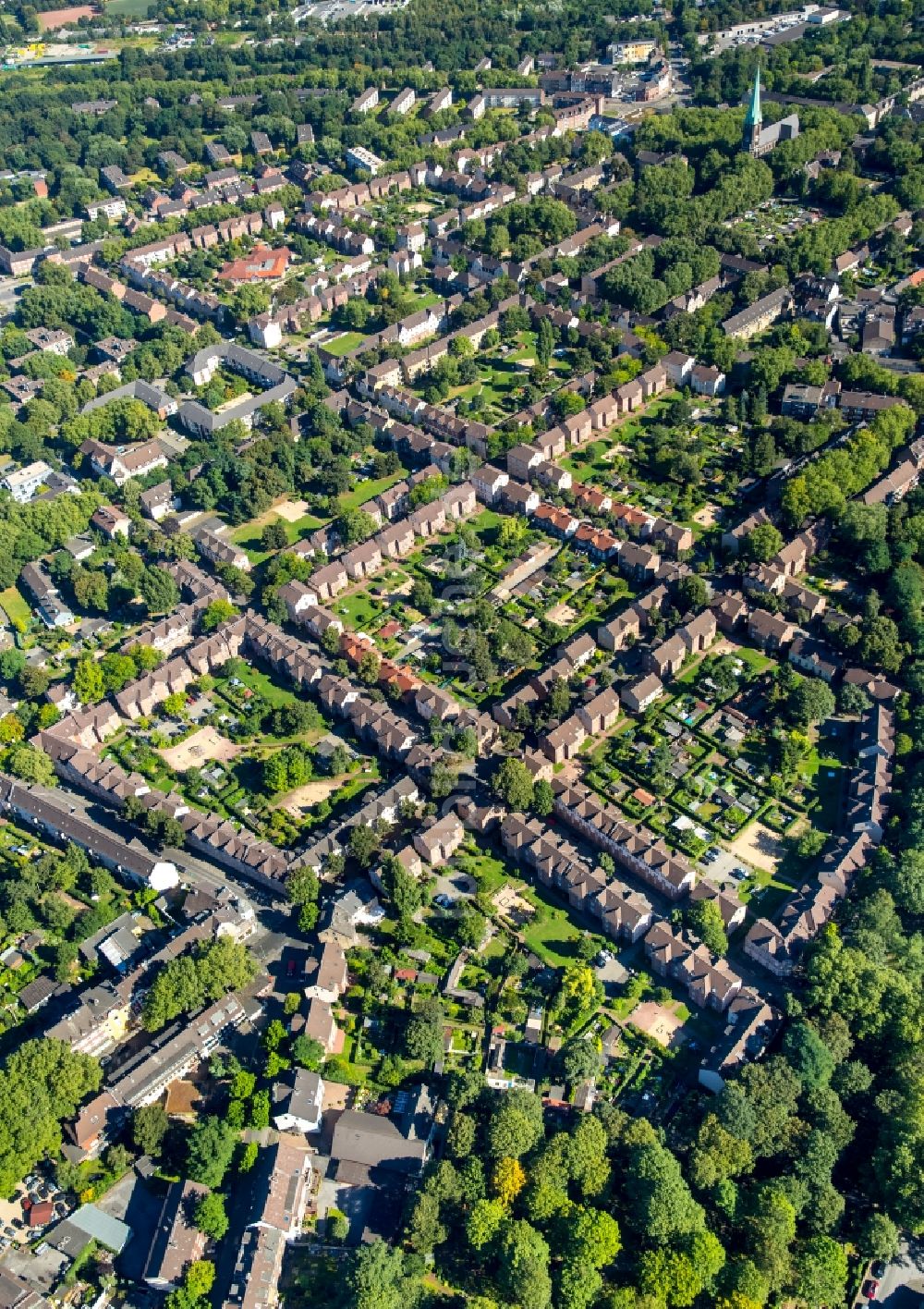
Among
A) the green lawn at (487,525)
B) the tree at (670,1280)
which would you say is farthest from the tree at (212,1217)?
the green lawn at (487,525)

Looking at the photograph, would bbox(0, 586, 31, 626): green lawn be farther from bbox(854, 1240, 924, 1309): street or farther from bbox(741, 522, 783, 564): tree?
bbox(854, 1240, 924, 1309): street

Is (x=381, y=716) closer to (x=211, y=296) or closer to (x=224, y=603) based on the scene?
(x=224, y=603)

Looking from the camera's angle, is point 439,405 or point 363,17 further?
point 363,17

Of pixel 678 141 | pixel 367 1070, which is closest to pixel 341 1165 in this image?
pixel 367 1070

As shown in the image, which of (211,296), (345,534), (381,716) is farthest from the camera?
(211,296)

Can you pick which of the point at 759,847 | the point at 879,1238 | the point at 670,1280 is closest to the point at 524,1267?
the point at 670,1280

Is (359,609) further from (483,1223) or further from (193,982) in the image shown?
(483,1223)

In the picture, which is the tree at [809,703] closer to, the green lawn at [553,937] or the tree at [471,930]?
the green lawn at [553,937]
